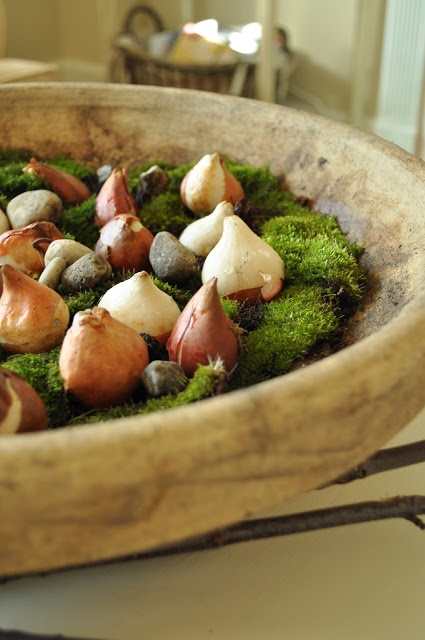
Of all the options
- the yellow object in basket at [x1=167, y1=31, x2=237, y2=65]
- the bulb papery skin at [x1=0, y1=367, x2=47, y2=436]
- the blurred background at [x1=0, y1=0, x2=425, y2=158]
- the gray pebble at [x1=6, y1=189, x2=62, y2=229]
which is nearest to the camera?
the bulb papery skin at [x1=0, y1=367, x2=47, y2=436]

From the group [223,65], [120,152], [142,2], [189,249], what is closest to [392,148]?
[189,249]

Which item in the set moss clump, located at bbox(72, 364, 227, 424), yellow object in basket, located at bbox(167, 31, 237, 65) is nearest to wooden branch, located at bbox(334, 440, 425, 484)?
moss clump, located at bbox(72, 364, 227, 424)

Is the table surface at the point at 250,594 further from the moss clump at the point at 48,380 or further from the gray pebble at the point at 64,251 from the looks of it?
the gray pebble at the point at 64,251

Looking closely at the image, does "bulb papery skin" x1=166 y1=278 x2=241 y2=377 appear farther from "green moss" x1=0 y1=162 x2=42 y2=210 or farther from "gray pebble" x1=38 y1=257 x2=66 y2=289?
"green moss" x1=0 y1=162 x2=42 y2=210

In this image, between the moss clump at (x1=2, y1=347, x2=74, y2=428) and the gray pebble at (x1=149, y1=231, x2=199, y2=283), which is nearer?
the moss clump at (x1=2, y1=347, x2=74, y2=428)

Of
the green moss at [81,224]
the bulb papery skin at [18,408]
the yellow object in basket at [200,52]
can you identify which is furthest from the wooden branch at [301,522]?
the yellow object in basket at [200,52]

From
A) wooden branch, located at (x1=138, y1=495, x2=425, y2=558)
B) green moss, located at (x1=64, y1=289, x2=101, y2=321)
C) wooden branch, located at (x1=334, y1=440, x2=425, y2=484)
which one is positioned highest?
green moss, located at (x1=64, y1=289, x2=101, y2=321)

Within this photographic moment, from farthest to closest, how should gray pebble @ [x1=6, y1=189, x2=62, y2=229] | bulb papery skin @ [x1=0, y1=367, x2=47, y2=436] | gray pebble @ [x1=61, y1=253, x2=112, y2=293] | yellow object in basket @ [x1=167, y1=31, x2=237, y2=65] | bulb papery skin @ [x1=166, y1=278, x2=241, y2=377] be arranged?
yellow object in basket @ [x1=167, y1=31, x2=237, y2=65] < gray pebble @ [x1=6, y1=189, x2=62, y2=229] < gray pebble @ [x1=61, y1=253, x2=112, y2=293] < bulb papery skin @ [x1=166, y1=278, x2=241, y2=377] < bulb papery skin @ [x1=0, y1=367, x2=47, y2=436]

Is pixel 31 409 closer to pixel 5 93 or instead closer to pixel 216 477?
pixel 216 477
